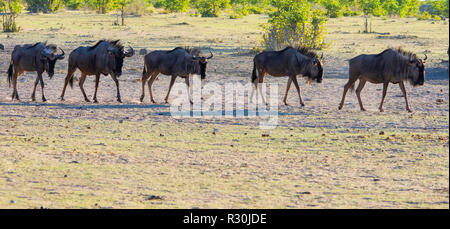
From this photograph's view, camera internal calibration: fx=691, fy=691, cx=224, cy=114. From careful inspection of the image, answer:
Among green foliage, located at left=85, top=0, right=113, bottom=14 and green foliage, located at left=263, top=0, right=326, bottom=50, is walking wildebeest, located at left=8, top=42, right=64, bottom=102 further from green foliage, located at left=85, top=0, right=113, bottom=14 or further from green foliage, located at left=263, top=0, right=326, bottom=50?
green foliage, located at left=85, top=0, right=113, bottom=14

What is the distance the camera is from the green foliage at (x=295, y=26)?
80.2 ft

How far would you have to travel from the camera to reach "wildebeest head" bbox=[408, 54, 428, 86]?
1363 cm

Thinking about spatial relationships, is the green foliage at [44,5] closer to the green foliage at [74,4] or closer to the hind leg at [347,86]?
the green foliage at [74,4]

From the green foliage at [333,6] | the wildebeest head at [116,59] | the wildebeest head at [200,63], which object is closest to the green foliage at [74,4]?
the green foliage at [333,6]

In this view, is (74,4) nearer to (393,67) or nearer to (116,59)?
(116,59)

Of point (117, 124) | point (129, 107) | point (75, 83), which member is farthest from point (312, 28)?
point (117, 124)

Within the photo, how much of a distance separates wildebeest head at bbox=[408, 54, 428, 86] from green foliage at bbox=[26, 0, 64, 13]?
3835 cm

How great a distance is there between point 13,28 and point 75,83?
16277 mm

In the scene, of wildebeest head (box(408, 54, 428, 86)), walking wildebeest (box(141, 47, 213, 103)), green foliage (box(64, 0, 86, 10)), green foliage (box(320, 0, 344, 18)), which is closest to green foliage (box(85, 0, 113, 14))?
green foliage (box(64, 0, 86, 10))

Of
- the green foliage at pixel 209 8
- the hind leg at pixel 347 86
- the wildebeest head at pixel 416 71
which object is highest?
the green foliage at pixel 209 8

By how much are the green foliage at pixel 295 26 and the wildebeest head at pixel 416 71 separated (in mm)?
10707

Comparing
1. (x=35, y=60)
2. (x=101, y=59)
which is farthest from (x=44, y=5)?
(x=101, y=59)

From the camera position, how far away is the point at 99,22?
40531 mm

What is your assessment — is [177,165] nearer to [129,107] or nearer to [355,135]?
[355,135]
